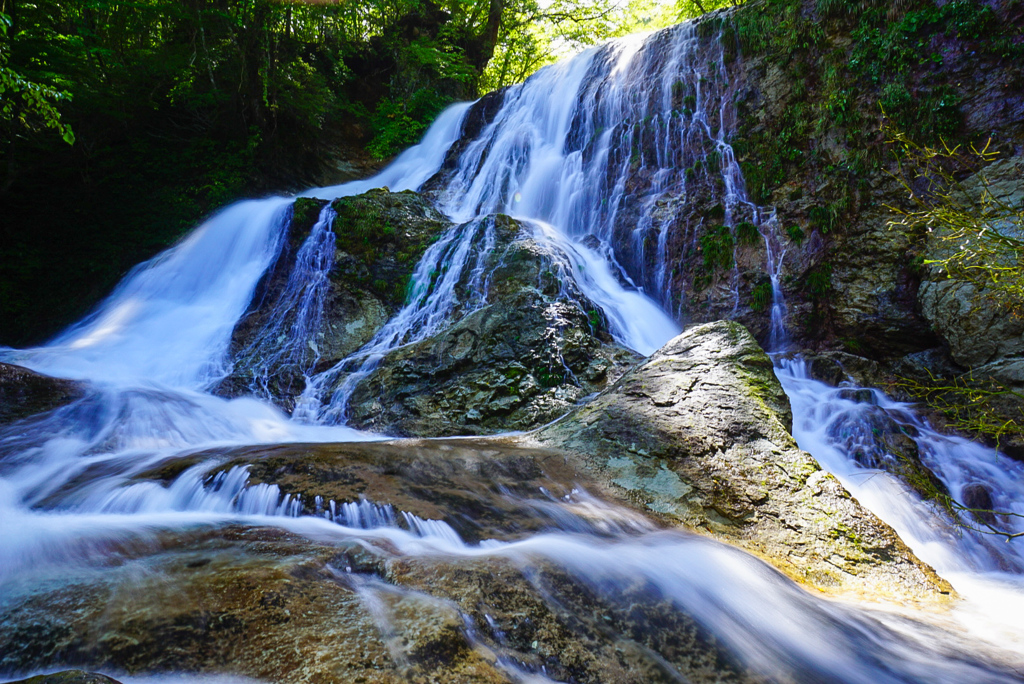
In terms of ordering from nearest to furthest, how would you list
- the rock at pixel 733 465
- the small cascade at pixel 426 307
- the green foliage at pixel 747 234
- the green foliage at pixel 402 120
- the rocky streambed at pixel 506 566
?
the rocky streambed at pixel 506 566 < the rock at pixel 733 465 < the small cascade at pixel 426 307 < the green foliage at pixel 747 234 < the green foliage at pixel 402 120

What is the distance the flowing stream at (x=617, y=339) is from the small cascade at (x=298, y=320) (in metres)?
0.05

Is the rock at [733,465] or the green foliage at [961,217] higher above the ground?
the green foliage at [961,217]

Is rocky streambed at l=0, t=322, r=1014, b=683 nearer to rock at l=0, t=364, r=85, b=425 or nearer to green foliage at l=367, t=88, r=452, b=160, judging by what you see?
rock at l=0, t=364, r=85, b=425

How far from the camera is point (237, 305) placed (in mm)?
8500

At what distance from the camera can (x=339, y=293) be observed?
→ 27.0ft

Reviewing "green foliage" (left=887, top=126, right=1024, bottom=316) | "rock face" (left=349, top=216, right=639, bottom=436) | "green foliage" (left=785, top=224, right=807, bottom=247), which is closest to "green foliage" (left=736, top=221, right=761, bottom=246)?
"green foliage" (left=785, top=224, right=807, bottom=247)

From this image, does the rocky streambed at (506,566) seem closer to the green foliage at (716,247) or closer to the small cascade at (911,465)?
the small cascade at (911,465)

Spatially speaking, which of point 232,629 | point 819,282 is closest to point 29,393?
point 232,629

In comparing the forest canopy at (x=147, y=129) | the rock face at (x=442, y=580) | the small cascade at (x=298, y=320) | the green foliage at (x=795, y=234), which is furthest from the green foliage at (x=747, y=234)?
the forest canopy at (x=147, y=129)

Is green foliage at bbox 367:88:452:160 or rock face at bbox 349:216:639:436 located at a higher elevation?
green foliage at bbox 367:88:452:160

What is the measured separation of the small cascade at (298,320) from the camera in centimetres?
709

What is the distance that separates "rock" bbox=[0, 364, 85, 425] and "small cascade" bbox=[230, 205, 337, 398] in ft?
6.27

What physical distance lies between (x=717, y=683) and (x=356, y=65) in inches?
801

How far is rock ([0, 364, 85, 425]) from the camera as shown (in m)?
4.65
